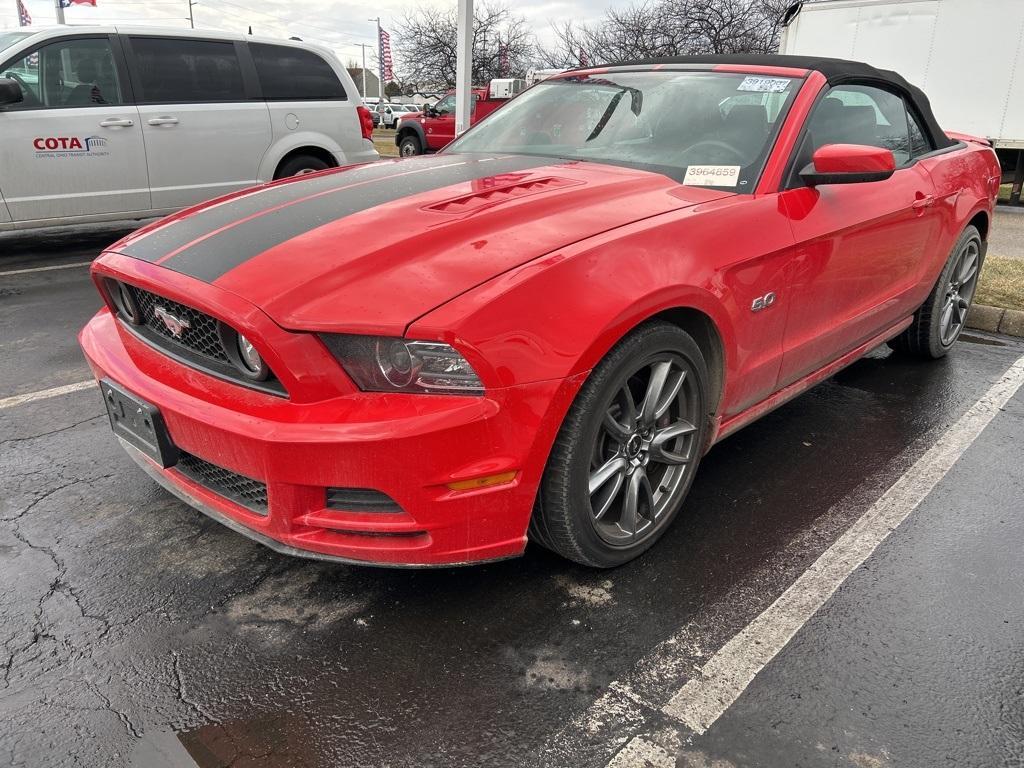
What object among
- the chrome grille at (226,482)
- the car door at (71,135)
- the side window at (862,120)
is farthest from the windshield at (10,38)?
the side window at (862,120)

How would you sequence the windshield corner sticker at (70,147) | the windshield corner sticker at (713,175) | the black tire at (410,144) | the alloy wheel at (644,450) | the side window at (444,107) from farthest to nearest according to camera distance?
the black tire at (410,144) < the side window at (444,107) < the windshield corner sticker at (70,147) < the windshield corner sticker at (713,175) < the alloy wheel at (644,450)

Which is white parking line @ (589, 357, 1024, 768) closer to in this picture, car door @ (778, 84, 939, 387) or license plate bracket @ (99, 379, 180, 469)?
car door @ (778, 84, 939, 387)

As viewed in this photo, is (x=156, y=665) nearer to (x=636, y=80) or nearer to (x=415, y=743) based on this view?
(x=415, y=743)

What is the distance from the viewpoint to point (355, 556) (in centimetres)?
203

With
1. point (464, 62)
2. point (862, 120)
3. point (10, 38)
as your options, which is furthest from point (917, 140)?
point (10, 38)

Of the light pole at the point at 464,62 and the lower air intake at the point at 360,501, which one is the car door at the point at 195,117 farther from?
the lower air intake at the point at 360,501

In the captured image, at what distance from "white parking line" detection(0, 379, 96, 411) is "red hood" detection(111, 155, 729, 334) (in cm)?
165

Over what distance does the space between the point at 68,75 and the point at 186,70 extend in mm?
973

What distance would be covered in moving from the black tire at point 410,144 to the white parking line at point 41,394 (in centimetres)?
1497

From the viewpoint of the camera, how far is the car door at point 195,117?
21.8 feet

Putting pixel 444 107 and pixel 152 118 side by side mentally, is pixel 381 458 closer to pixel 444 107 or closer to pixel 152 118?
pixel 152 118

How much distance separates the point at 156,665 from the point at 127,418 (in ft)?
2.47

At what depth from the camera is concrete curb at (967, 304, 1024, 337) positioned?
5293 millimetres

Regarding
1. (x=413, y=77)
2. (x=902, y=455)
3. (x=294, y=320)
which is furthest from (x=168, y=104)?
(x=413, y=77)
